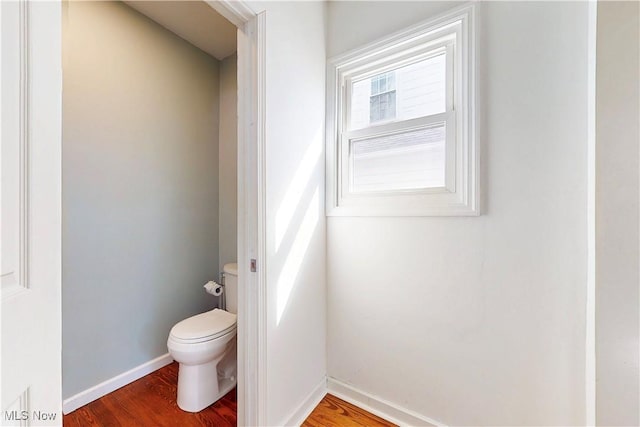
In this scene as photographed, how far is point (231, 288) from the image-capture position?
1915 mm

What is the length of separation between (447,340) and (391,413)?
0.53 meters

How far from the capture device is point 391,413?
1477 millimetres

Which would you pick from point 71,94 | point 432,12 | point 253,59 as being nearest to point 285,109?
point 253,59

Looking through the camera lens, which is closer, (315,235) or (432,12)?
(432,12)

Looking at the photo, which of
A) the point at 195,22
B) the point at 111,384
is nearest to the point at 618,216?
the point at 195,22

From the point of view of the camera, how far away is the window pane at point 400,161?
1.39 m

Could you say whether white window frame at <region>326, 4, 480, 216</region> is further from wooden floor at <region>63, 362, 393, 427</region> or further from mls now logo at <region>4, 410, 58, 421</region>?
mls now logo at <region>4, 410, 58, 421</region>

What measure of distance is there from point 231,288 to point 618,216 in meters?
1.93

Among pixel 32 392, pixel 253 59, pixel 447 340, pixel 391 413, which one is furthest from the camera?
pixel 391 413

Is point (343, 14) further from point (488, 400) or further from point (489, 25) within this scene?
point (488, 400)

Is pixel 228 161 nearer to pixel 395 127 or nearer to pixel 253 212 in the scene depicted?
pixel 253 212

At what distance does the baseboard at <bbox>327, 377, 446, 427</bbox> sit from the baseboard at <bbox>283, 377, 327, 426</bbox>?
0.05m

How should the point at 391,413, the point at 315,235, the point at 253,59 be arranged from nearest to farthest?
the point at 253,59 → the point at 391,413 → the point at 315,235

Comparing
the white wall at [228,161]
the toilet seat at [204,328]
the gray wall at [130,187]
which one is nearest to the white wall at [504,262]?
the toilet seat at [204,328]
